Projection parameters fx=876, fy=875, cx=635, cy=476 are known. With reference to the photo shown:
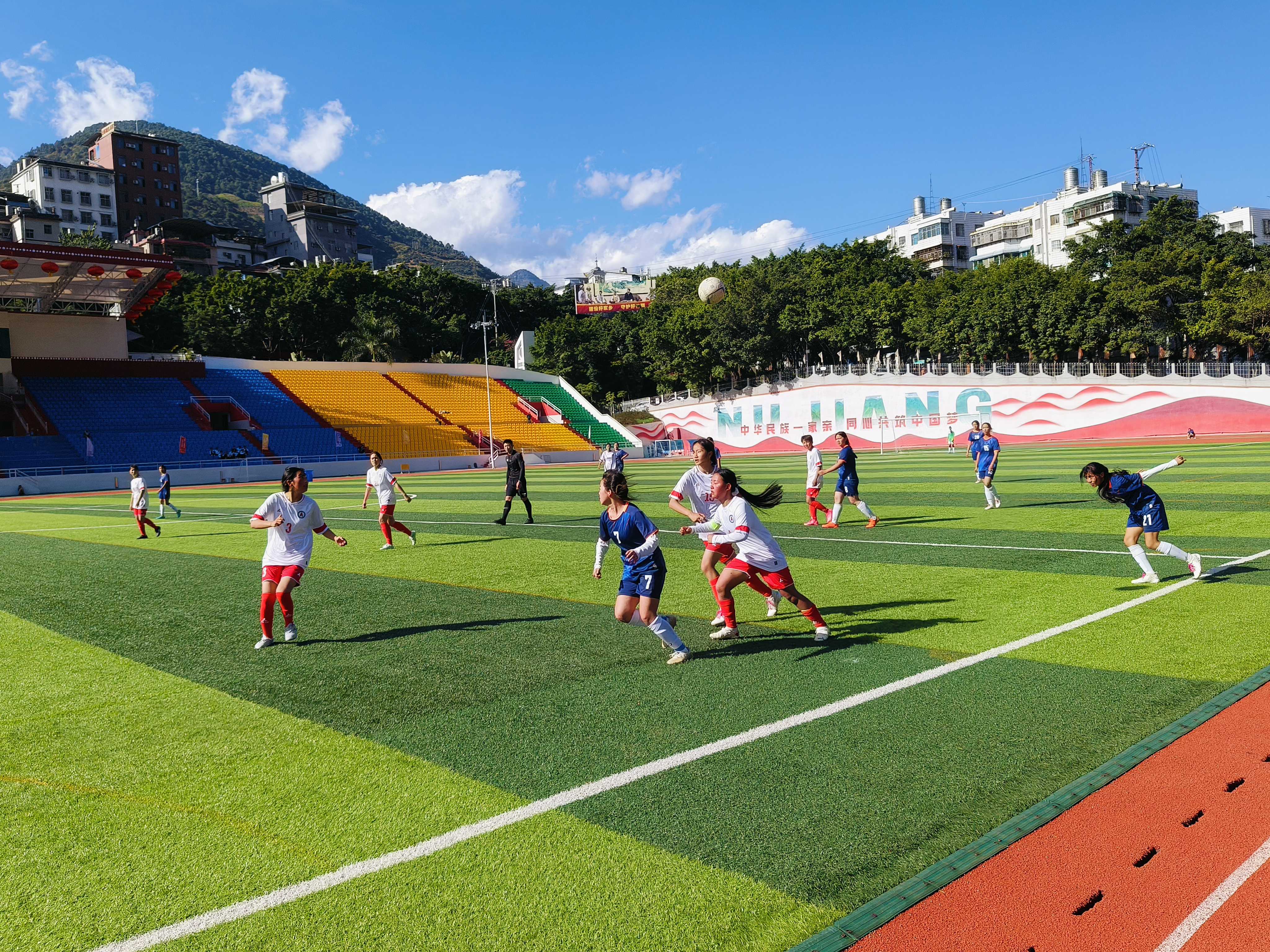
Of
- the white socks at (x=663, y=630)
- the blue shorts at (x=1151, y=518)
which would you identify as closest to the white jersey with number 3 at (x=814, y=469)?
the blue shorts at (x=1151, y=518)

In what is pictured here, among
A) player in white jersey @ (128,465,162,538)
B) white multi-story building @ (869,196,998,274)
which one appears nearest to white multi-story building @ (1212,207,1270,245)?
white multi-story building @ (869,196,998,274)

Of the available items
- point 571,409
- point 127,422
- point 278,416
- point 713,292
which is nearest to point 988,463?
point 713,292

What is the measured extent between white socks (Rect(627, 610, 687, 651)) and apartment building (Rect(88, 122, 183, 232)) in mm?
122442

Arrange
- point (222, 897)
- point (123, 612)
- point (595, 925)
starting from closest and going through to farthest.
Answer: point (595, 925) → point (222, 897) → point (123, 612)

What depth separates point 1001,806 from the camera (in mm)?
4887

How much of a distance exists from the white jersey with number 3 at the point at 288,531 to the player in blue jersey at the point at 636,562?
3207mm

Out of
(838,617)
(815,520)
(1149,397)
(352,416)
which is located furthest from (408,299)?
(838,617)

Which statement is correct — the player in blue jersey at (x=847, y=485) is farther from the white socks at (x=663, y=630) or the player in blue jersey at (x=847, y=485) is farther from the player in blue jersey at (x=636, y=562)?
the player in blue jersey at (x=636, y=562)

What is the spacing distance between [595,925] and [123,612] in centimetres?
986

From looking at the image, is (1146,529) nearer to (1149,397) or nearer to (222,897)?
(222,897)

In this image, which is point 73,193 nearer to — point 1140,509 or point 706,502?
point 706,502

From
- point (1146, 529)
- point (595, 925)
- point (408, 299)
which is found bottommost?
point (595, 925)

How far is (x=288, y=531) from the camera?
9.05 m

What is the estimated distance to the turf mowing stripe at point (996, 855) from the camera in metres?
3.79
